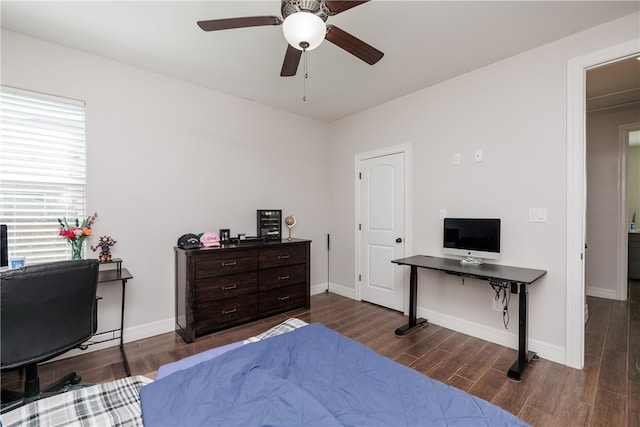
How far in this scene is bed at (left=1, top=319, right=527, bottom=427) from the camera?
1012 millimetres

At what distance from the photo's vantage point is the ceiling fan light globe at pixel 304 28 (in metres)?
1.53

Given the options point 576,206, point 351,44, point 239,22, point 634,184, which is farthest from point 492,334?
point 634,184

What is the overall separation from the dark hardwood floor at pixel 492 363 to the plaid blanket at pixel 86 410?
1.35 metres

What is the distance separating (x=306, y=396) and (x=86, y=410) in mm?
846

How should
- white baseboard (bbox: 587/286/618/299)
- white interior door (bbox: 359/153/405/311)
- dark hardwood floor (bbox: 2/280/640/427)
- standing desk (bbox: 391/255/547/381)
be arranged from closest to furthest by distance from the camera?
dark hardwood floor (bbox: 2/280/640/427) → standing desk (bbox: 391/255/547/381) → white interior door (bbox: 359/153/405/311) → white baseboard (bbox: 587/286/618/299)

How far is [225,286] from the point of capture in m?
3.08

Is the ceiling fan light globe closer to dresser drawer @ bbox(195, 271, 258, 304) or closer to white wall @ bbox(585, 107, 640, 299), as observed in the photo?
dresser drawer @ bbox(195, 271, 258, 304)

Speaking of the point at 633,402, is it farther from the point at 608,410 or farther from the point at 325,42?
the point at 325,42

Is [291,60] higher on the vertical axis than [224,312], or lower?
higher

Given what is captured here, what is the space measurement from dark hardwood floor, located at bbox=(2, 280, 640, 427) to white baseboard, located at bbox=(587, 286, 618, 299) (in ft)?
1.56

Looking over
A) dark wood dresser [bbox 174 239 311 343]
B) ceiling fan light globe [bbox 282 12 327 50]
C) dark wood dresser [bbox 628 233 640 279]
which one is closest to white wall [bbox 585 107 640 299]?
dark wood dresser [bbox 628 233 640 279]

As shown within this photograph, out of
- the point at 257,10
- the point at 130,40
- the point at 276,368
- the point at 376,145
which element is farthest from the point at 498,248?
the point at 130,40

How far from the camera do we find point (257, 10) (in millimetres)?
2107

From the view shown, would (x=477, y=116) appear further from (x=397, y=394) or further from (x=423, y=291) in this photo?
(x=397, y=394)
